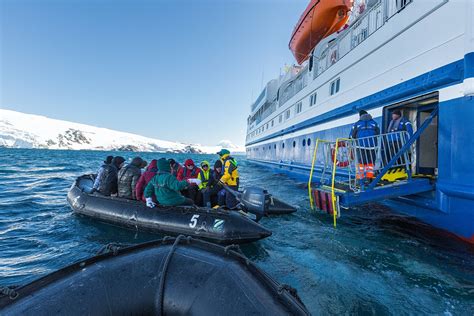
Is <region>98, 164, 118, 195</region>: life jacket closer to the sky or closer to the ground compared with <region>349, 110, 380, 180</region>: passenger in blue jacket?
closer to the ground

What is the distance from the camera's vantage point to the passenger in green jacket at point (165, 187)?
5500 mm

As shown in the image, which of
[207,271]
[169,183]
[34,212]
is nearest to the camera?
[207,271]

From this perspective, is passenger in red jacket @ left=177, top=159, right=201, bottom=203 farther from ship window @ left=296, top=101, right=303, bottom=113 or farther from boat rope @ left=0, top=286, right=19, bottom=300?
ship window @ left=296, top=101, right=303, bottom=113

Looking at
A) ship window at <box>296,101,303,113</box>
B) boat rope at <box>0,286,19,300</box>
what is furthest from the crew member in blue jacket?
ship window at <box>296,101,303,113</box>

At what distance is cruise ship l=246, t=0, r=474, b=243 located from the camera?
4750mm

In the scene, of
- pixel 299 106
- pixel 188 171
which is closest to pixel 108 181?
pixel 188 171

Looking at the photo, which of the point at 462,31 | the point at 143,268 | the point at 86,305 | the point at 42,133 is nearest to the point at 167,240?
the point at 143,268

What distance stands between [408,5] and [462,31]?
1785mm

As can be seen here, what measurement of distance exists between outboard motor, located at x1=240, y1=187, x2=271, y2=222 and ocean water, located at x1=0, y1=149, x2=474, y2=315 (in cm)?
64

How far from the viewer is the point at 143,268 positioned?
8.09 ft

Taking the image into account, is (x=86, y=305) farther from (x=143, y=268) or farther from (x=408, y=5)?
(x=408, y=5)

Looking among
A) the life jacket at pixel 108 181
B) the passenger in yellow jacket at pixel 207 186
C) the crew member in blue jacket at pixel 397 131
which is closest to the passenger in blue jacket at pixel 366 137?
the crew member in blue jacket at pixel 397 131

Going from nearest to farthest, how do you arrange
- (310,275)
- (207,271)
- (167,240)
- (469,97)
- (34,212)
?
(207,271) → (167,240) → (310,275) → (469,97) → (34,212)

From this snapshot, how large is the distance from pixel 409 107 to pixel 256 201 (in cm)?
460
